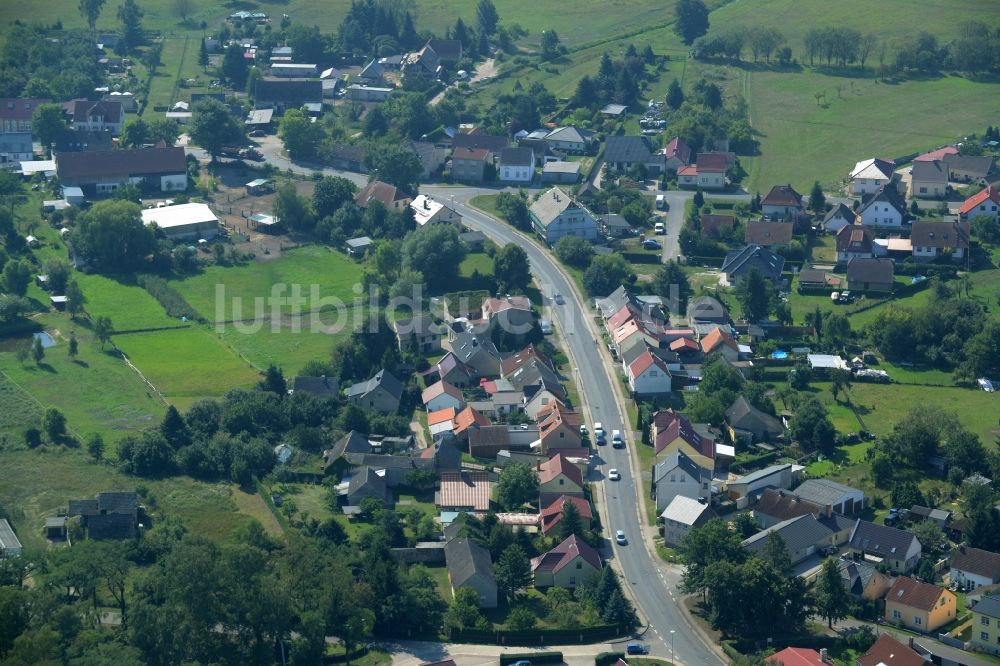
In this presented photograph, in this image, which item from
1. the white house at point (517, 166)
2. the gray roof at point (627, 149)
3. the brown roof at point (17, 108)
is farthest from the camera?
the brown roof at point (17, 108)

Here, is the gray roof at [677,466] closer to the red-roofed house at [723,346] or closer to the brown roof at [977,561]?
the brown roof at [977,561]

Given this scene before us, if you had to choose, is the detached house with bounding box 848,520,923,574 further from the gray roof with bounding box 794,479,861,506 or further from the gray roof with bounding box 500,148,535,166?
the gray roof with bounding box 500,148,535,166

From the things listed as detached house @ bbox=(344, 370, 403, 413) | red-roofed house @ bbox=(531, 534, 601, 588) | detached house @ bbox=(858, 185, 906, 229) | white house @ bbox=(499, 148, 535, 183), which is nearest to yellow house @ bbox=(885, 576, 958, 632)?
red-roofed house @ bbox=(531, 534, 601, 588)

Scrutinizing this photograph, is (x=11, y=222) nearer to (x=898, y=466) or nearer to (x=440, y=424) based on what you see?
(x=440, y=424)

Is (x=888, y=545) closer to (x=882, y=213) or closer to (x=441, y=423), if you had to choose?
(x=441, y=423)

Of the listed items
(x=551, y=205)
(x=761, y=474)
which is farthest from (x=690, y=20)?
(x=761, y=474)

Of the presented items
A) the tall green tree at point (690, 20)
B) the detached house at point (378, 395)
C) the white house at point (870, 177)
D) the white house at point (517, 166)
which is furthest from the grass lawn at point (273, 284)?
the tall green tree at point (690, 20)

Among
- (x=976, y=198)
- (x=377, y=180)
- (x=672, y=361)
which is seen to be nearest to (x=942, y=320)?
(x=672, y=361)
